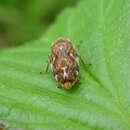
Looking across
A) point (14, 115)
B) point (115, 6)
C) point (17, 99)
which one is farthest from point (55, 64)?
point (115, 6)

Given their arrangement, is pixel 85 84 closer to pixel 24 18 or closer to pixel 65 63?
pixel 65 63

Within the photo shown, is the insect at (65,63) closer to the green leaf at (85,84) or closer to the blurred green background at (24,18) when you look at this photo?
the green leaf at (85,84)

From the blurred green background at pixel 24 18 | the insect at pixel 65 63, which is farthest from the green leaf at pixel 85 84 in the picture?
the blurred green background at pixel 24 18

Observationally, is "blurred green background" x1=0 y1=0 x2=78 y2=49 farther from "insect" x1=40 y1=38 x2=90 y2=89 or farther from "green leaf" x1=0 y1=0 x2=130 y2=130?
"insect" x1=40 y1=38 x2=90 y2=89

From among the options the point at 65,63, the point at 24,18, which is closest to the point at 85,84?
the point at 65,63

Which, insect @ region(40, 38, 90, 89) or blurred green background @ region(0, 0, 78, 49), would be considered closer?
insect @ region(40, 38, 90, 89)

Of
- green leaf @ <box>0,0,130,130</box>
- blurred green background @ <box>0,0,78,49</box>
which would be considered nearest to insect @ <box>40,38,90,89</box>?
green leaf @ <box>0,0,130,130</box>
